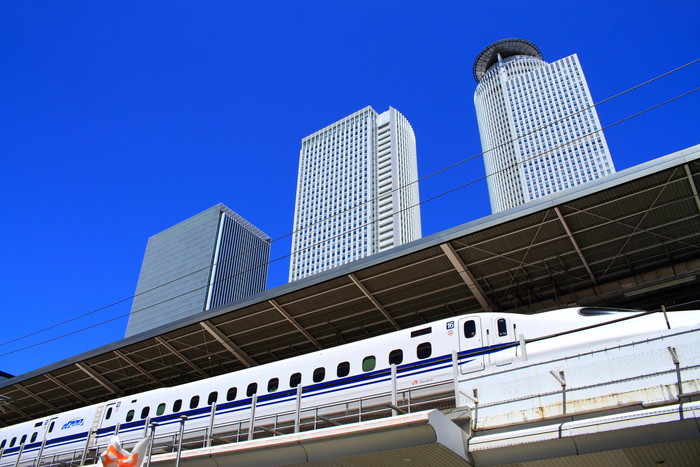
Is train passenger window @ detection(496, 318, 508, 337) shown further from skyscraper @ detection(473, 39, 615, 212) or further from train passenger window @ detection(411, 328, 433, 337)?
skyscraper @ detection(473, 39, 615, 212)

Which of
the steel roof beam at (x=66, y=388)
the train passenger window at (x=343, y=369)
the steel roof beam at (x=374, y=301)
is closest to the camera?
the train passenger window at (x=343, y=369)

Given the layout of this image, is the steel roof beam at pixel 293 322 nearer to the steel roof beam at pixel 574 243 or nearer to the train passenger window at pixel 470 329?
the train passenger window at pixel 470 329

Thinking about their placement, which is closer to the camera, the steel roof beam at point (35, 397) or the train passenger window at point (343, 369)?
the train passenger window at point (343, 369)

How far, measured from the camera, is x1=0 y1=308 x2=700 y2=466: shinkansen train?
576 inches

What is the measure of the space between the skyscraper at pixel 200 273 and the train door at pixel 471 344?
156364 millimetres

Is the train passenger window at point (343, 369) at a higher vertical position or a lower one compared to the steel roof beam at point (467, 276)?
lower

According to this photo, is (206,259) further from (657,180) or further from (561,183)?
(657,180)

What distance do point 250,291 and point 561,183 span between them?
104m

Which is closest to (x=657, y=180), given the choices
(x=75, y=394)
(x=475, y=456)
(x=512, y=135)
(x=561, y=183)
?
(x=475, y=456)

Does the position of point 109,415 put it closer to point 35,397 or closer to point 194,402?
point 194,402

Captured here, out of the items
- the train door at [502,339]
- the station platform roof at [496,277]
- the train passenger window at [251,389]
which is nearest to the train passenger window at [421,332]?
the train door at [502,339]

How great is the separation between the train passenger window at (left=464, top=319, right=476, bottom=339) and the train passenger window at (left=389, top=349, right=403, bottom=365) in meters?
2.58

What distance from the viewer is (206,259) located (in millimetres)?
184875

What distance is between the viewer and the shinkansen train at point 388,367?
14.6m
